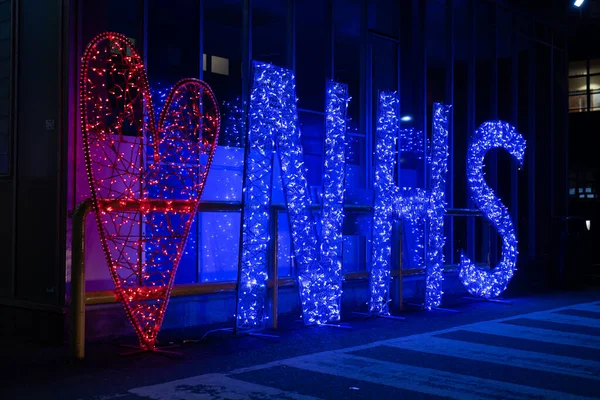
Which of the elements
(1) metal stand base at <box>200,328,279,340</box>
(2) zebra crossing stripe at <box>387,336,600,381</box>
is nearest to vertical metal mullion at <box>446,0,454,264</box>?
(2) zebra crossing stripe at <box>387,336,600,381</box>

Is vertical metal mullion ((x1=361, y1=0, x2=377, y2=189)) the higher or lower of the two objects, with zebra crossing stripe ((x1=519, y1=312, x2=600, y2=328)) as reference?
higher

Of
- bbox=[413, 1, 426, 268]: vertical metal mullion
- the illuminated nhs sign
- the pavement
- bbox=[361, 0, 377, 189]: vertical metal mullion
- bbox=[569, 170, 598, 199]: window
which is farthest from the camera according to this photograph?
bbox=[569, 170, 598, 199]: window

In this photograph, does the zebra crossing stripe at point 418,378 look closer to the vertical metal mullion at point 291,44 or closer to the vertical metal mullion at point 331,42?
the vertical metal mullion at point 291,44

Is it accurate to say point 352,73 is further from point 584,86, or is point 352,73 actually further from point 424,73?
point 584,86

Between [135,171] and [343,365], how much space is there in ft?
13.3

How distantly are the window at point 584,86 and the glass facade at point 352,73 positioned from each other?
1331 cm

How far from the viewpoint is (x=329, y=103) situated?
427 inches

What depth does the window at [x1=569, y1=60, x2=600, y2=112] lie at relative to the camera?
108ft

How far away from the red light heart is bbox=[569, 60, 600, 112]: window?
27.3 m

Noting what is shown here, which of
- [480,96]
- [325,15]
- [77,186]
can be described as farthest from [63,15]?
[480,96]

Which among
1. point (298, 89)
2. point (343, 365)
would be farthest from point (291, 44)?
point (343, 365)

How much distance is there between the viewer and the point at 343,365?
25.3 ft

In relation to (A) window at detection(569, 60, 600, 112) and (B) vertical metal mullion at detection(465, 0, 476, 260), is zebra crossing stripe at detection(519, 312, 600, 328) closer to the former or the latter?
(B) vertical metal mullion at detection(465, 0, 476, 260)

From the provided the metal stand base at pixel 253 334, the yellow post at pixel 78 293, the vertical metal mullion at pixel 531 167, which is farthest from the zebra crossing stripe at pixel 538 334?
the vertical metal mullion at pixel 531 167
